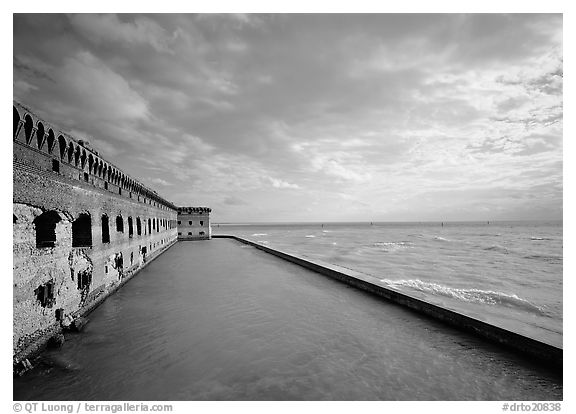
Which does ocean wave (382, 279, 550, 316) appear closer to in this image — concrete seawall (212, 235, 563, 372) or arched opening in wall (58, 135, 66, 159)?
concrete seawall (212, 235, 563, 372)

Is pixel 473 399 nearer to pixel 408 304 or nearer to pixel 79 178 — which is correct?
pixel 408 304

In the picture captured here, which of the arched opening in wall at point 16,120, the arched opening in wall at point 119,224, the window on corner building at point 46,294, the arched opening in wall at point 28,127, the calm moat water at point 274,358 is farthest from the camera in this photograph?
the arched opening in wall at point 119,224

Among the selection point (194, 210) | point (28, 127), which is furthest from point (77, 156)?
point (194, 210)

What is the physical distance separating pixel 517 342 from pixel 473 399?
2.01 m

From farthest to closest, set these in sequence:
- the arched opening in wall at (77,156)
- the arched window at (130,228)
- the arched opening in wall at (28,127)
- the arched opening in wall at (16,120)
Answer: the arched window at (130,228) → the arched opening in wall at (77,156) → the arched opening in wall at (28,127) → the arched opening in wall at (16,120)

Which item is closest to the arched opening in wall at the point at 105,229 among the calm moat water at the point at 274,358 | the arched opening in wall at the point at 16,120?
the calm moat water at the point at 274,358

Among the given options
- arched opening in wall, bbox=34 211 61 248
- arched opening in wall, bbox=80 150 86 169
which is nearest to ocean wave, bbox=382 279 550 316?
arched opening in wall, bbox=34 211 61 248

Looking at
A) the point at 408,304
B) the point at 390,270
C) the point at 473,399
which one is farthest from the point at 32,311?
the point at 390,270

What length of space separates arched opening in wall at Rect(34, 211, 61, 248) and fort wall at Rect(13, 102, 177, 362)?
17mm

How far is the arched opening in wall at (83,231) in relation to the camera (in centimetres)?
781

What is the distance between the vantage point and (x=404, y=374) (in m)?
4.41

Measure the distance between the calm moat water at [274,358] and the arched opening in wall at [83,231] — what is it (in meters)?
1.99

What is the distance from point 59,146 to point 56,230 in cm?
195

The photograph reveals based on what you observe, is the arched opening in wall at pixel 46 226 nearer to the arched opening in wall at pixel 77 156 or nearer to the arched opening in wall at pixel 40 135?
the arched opening in wall at pixel 40 135
